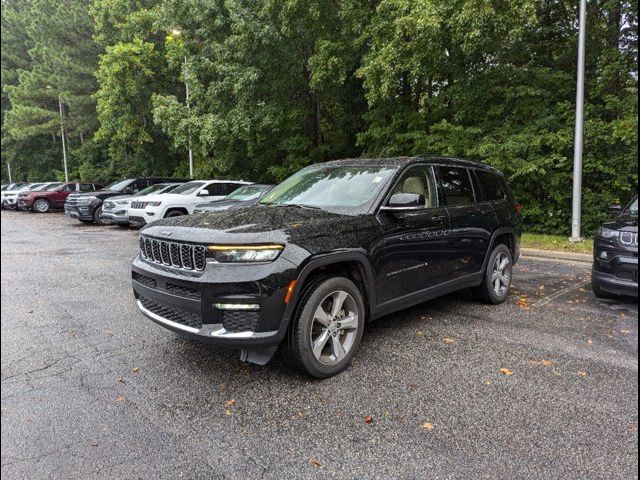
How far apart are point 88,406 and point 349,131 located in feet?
58.4

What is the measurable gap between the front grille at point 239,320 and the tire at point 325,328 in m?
0.34

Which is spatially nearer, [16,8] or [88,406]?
[88,406]

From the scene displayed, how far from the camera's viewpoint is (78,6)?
29.4 metres

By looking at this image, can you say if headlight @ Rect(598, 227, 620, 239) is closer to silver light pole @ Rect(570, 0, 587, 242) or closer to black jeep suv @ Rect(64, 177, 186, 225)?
silver light pole @ Rect(570, 0, 587, 242)

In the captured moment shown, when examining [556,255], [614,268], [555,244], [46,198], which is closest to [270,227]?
[614,268]

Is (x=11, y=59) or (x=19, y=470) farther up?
(x=11, y=59)

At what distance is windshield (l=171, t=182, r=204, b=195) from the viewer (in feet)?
47.5

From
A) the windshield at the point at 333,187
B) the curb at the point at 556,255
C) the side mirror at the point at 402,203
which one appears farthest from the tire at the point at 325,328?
the curb at the point at 556,255

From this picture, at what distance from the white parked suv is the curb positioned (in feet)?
30.4

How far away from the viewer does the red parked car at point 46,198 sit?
24.2 meters

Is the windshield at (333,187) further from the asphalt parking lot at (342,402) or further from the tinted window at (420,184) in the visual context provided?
the asphalt parking lot at (342,402)

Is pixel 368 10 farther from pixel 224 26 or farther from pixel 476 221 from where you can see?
pixel 476 221

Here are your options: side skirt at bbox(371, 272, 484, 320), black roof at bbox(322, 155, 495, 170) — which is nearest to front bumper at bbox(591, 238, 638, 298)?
side skirt at bbox(371, 272, 484, 320)

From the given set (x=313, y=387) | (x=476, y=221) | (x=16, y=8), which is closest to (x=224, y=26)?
(x=476, y=221)
